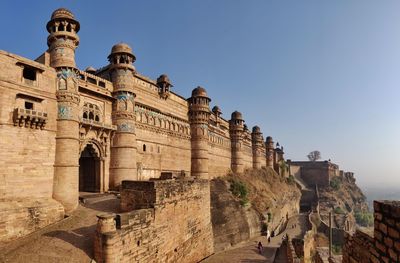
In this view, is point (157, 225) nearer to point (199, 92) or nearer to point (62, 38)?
point (62, 38)

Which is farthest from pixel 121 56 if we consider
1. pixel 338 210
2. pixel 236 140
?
pixel 338 210

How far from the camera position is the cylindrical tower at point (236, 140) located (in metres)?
44.1

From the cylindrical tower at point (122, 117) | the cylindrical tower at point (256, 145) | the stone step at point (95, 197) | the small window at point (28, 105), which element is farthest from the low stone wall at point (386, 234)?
the cylindrical tower at point (256, 145)

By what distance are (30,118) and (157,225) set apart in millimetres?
8868

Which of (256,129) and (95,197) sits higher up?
(256,129)

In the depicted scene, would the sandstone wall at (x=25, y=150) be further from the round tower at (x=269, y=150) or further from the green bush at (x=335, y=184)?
the green bush at (x=335, y=184)

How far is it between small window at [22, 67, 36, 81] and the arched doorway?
659cm

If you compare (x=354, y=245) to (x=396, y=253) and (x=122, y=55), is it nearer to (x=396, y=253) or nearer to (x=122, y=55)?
(x=396, y=253)

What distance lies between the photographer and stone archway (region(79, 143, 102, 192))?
20.7 m

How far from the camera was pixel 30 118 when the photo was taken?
14.4 meters

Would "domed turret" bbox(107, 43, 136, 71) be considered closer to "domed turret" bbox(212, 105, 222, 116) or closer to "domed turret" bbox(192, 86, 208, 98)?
"domed turret" bbox(192, 86, 208, 98)

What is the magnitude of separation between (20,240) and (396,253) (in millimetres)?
14055

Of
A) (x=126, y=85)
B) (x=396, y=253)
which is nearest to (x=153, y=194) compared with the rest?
(x=396, y=253)

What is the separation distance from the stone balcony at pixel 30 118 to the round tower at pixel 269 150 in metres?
53.9
